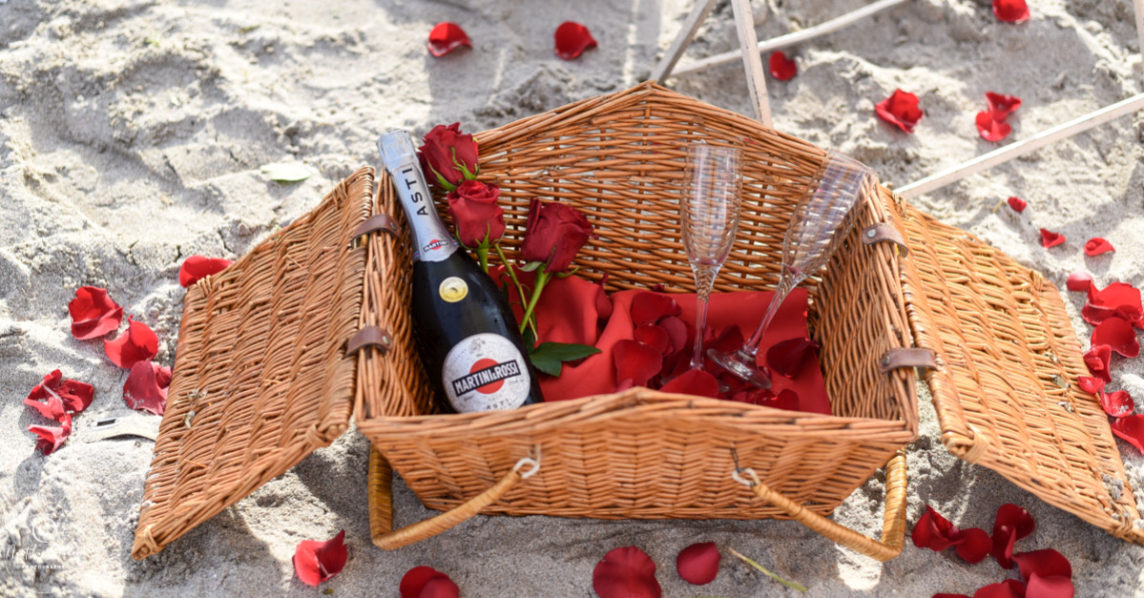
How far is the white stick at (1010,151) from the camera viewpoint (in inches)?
69.9

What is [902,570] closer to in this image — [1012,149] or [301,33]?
[1012,149]

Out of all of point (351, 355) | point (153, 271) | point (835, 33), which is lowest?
point (153, 271)

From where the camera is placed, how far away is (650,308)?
148cm

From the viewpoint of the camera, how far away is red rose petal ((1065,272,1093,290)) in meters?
1.73

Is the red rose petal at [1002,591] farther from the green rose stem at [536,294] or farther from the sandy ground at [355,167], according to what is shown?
the green rose stem at [536,294]

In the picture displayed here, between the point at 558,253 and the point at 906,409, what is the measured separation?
0.56 m

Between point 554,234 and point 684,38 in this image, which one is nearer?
point 554,234

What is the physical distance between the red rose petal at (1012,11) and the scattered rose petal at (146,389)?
197cm

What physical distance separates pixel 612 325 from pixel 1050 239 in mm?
948

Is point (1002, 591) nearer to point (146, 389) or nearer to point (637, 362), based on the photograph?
point (637, 362)

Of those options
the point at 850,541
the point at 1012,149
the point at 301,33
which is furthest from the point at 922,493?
the point at 301,33

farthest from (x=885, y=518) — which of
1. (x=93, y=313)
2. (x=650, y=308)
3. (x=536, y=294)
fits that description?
(x=93, y=313)

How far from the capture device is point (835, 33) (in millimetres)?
2252

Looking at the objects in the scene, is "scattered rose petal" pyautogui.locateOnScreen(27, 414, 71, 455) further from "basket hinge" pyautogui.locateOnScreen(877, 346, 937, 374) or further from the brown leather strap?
"basket hinge" pyautogui.locateOnScreen(877, 346, 937, 374)
